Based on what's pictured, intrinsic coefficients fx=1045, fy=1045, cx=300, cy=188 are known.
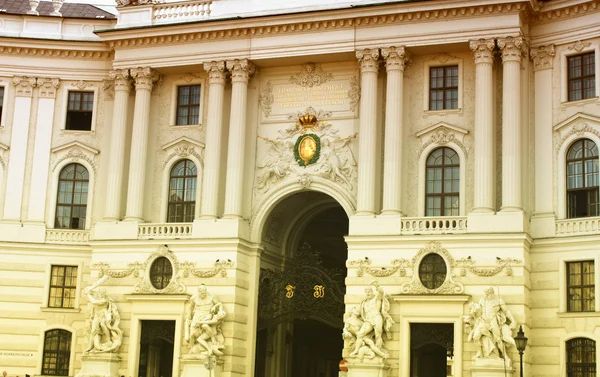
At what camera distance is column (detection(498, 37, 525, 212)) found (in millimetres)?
39406

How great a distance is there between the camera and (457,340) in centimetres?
3862

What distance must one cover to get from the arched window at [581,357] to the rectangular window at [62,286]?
70.9 feet

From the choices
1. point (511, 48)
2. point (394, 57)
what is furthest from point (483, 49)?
point (394, 57)

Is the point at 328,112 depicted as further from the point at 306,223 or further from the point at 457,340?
the point at 457,340

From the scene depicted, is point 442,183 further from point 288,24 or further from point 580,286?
point 288,24

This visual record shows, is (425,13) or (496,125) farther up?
(425,13)

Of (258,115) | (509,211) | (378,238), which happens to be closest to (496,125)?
(509,211)

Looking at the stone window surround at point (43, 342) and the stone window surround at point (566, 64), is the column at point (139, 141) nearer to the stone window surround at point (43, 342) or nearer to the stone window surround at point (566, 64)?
the stone window surround at point (43, 342)

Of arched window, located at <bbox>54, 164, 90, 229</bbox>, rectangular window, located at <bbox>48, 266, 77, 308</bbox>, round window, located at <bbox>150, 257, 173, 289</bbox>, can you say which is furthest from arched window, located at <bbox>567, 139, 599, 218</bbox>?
rectangular window, located at <bbox>48, 266, 77, 308</bbox>

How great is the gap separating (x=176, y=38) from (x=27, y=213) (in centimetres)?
1044

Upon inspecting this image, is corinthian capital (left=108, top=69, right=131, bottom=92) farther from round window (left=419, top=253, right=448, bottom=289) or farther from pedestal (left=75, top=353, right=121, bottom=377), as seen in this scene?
round window (left=419, top=253, right=448, bottom=289)

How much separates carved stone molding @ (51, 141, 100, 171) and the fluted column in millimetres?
14023

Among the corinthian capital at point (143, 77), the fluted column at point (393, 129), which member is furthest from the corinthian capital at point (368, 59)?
the corinthian capital at point (143, 77)

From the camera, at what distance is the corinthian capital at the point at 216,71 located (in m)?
44.9
